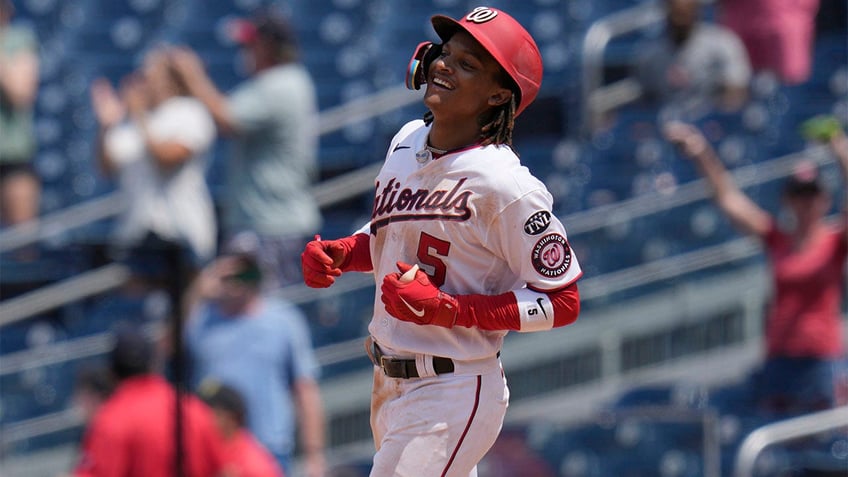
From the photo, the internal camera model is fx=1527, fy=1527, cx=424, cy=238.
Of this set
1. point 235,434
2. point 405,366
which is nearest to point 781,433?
point 235,434

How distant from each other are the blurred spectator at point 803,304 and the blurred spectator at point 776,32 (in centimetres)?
170

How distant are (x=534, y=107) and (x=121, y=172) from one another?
2.56 metres

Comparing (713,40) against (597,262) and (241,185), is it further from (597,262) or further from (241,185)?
(241,185)

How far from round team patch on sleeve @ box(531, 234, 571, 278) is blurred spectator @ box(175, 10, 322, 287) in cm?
432

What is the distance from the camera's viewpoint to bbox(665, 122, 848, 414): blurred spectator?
21.4 ft

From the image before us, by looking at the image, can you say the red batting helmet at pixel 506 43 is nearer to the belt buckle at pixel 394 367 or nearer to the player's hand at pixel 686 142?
the belt buckle at pixel 394 367

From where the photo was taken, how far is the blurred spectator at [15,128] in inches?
324

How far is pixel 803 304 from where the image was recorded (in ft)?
21.7

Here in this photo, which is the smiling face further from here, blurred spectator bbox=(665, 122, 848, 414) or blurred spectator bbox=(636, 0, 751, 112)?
blurred spectator bbox=(636, 0, 751, 112)

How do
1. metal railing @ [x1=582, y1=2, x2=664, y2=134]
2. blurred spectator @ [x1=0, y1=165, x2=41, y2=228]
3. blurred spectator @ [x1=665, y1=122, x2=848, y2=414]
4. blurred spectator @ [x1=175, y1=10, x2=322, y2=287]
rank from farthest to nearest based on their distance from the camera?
metal railing @ [x1=582, y1=2, x2=664, y2=134], blurred spectator @ [x1=0, y1=165, x2=41, y2=228], blurred spectator @ [x1=175, y1=10, x2=322, y2=287], blurred spectator @ [x1=665, y1=122, x2=848, y2=414]

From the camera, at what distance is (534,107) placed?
895cm

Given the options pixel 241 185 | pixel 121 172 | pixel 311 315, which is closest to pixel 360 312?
pixel 311 315

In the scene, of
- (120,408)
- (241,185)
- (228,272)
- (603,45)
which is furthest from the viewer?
(603,45)

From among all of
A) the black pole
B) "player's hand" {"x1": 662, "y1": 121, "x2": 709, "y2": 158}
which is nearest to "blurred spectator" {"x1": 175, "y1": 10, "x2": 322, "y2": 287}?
"player's hand" {"x1": 662, "y1": 121, "x2": 709, "y2": 158}
